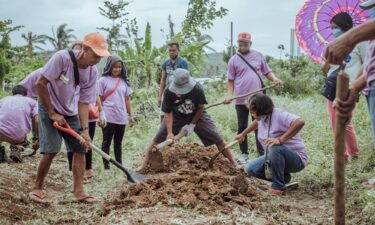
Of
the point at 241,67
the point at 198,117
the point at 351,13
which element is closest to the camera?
the point at 351,13

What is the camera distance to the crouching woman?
5320mm

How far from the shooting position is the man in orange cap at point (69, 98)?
187 inches

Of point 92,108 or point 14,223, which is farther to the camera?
point 92,108

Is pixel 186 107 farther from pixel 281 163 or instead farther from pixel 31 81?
pixel 31 81

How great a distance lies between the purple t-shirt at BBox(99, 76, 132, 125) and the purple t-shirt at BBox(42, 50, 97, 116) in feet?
4.85

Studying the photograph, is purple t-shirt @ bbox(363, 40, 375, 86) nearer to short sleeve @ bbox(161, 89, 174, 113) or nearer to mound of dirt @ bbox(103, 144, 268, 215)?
mound of dirt @ bbox(103, 144, 268, 215)

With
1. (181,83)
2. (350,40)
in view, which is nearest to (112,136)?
(181,83)

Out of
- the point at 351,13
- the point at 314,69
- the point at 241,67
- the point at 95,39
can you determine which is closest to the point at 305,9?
the point at 351,13

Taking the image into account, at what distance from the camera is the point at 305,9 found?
605 centimetres

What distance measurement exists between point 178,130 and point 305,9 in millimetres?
2120

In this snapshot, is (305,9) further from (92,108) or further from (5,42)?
(5,42)

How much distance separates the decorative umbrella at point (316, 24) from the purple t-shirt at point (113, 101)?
2.47 m

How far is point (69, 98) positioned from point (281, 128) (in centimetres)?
218

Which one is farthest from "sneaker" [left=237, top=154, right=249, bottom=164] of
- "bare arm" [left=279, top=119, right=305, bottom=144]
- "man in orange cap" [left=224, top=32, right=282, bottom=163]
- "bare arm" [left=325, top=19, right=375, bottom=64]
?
"bare arm" [left=325, top=19, right=375, bottom=64]
